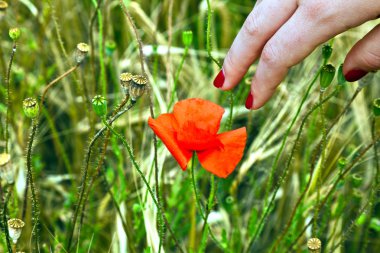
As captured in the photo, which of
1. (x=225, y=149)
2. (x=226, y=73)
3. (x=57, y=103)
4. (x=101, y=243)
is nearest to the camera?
(x=225, y=149)

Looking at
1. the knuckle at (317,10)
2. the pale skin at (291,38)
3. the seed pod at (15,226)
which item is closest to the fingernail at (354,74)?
the pale skin at (291,38)

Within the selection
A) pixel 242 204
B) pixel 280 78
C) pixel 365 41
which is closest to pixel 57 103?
pixel 242 204

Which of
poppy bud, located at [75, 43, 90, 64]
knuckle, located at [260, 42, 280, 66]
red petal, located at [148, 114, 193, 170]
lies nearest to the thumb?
knuckle, located at [260, 42, 280, 66]

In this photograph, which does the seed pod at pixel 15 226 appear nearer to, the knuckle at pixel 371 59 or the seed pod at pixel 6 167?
the seed pod at pixel 6 167

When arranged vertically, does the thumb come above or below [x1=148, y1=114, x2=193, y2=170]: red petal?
above

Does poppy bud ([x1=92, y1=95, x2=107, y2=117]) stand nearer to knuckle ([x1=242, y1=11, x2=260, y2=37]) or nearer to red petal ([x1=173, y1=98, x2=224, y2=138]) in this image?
red petal ([x1=173, y1=98, x2=224, y2=138])

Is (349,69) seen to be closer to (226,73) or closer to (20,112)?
(226,73)

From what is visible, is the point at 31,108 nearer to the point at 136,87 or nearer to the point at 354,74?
the point at 136,87
